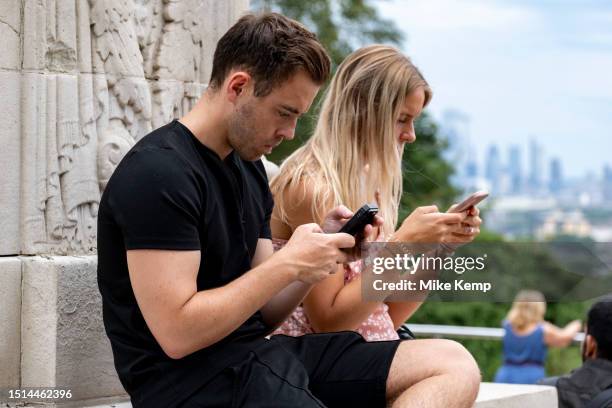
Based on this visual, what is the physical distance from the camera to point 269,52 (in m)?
3.03

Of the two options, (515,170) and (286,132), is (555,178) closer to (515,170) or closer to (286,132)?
(515,170)

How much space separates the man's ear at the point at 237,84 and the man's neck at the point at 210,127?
0.07 metres

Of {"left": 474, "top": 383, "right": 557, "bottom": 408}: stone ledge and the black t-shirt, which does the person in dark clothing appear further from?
the black t-shirt

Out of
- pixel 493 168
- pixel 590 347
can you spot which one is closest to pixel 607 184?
pixel 493 168

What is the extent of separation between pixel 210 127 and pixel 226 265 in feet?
1.30

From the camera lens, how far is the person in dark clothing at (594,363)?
14.9ft

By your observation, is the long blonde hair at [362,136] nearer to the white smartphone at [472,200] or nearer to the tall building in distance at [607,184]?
the white smartphone at [472,200]

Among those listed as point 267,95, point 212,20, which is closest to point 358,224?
point 267,95

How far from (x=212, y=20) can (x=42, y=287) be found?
1316mm

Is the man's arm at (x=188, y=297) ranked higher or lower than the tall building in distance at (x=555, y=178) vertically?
higher

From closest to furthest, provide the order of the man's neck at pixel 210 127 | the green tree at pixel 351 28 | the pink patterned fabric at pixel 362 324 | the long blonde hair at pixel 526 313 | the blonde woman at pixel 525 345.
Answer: the man's neck at pixel 210 127 < the pink patterned fabric at pixel 362 324 < the blonde woman at pixel 525 345 < the long blonde hair at pixel 526 313 < the green tree at pixel 351 28

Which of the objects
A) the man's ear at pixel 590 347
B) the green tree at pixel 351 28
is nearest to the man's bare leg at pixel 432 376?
the man's ear at pixel 590 347

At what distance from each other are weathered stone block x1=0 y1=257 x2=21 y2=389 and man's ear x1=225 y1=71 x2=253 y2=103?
1093 mm

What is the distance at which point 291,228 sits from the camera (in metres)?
3.90
